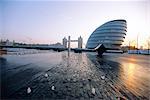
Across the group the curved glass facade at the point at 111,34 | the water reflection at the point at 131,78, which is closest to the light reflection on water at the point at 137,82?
the water reflection at the point at 131,78

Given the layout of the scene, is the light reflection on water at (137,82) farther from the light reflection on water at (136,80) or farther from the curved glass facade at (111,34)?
the curved glass facade at (111,34)

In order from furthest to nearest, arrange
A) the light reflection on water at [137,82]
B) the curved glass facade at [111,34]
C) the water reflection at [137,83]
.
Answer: the curved glass facade at [111,34], the light reflection on water at [137,82], the water reflection at [137,83]

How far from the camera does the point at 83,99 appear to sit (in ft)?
24.2

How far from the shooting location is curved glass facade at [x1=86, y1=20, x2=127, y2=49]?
11319cm

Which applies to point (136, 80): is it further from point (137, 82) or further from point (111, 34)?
point (111, 34)

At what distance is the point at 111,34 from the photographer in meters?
114

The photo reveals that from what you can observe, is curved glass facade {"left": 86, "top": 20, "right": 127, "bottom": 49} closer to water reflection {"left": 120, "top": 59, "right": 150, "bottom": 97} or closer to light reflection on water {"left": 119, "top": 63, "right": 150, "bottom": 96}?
light reflection on water {"left": 119, "top": 63, "right": 150, "bottom": 96}

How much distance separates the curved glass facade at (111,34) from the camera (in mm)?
113188

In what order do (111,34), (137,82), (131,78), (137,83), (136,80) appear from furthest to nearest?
(111,34) < (131,78) < (136,80) < (137,82) < (137,83)

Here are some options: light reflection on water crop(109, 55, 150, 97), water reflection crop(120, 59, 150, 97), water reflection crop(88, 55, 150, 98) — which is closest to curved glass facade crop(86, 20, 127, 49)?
water reflection crop(88, 55, 150, 98)

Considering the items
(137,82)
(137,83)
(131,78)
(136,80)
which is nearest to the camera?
(137,83)

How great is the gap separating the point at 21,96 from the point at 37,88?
159cm

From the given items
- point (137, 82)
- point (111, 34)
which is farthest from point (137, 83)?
point (111, 34)

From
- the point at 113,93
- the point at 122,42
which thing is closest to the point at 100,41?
the point at 122,42
